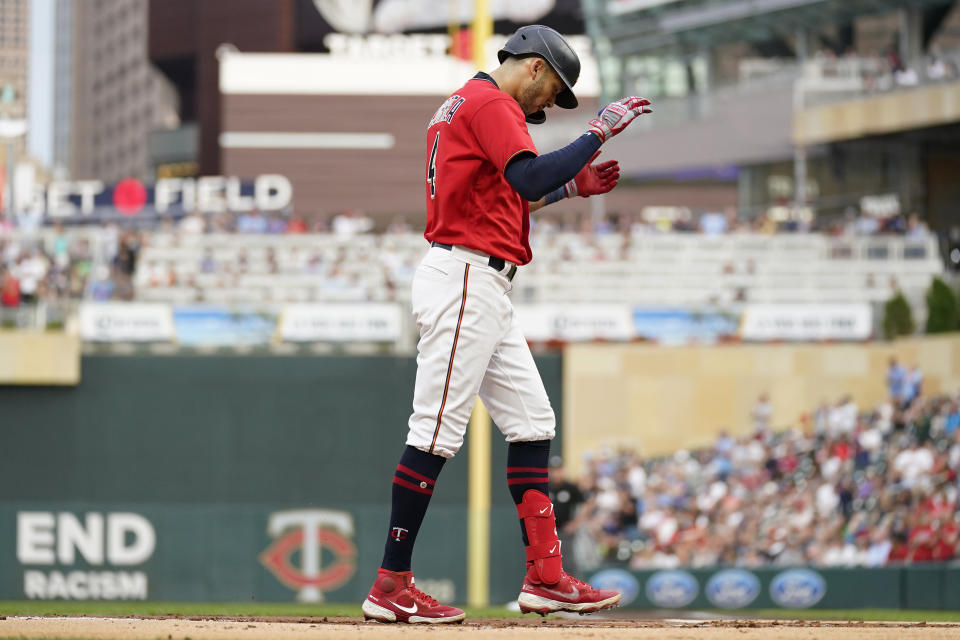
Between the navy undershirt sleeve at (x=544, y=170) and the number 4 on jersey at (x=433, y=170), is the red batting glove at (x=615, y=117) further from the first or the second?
the number 4 on jersey at (x=433, y=170)

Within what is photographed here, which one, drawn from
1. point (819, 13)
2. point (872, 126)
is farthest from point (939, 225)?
point (819, 13)

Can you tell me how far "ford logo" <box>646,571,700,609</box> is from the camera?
15.3 metres

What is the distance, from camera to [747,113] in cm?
3631

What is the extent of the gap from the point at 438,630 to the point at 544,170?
71.6 inches

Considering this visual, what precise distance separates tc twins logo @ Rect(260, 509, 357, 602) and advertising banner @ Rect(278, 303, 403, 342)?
6.21 metres

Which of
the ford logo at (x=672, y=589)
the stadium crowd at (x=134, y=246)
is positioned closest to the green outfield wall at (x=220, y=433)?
the stadium crowd at (x=134, y=246)

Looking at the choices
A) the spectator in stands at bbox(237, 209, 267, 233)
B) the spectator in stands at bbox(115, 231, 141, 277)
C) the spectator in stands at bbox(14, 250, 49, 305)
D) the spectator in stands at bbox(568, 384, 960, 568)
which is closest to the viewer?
the spectator in stands at bbox(568, 384, 960, 568)

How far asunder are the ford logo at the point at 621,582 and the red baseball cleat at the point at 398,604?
9583 mm

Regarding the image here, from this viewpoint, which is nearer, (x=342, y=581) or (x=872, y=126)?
(x=342, y=581)

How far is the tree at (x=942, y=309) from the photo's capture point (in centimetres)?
2228

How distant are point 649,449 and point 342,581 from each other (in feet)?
25.9

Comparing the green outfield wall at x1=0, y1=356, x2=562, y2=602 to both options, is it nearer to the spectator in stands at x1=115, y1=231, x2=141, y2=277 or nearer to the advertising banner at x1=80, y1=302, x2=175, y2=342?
the advertising banner at x1=80, y1=302, x2=175, y2=342

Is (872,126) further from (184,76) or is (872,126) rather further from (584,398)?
(184,76)

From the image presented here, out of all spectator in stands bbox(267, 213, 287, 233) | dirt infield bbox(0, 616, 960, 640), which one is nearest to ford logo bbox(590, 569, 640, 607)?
dirt infield bbox(0, 616, 960, 640)
